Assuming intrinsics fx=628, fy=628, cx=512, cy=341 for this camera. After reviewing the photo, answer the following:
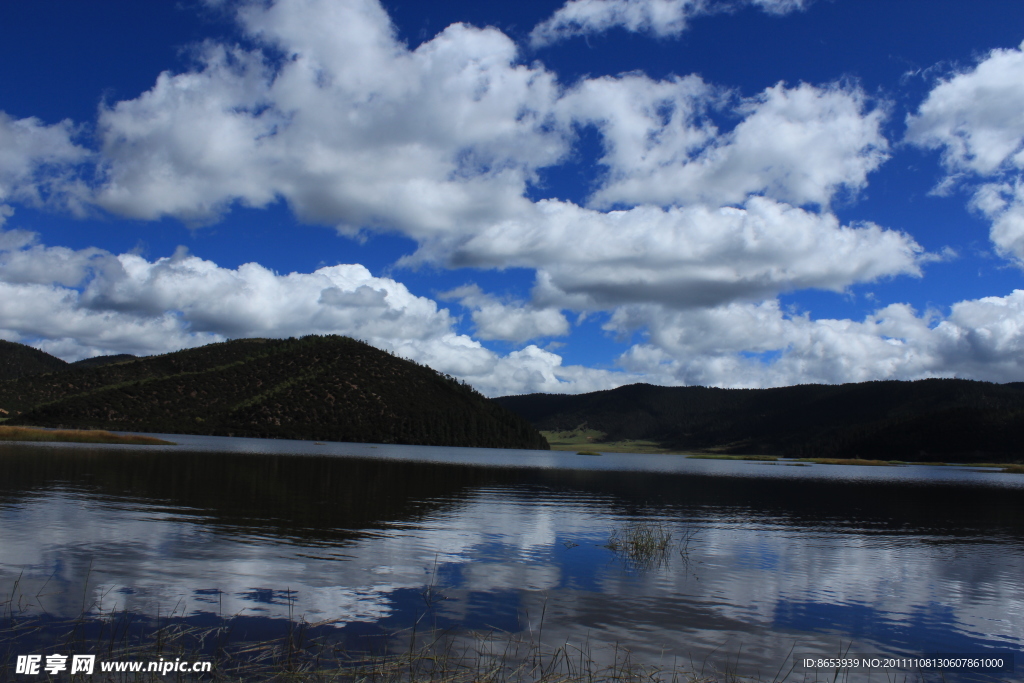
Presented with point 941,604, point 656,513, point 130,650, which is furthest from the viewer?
point 656,513

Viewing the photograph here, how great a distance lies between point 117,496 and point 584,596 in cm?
3296

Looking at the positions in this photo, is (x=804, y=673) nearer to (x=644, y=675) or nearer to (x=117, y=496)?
(x=644, y=675)

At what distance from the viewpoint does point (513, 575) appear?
2281 cm

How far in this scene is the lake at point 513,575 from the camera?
16.0m

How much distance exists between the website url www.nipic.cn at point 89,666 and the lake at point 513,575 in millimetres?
1405

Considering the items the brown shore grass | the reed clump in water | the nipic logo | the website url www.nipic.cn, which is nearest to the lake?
the reed clump in water

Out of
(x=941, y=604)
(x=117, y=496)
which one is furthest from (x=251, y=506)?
(x=941, y=604)

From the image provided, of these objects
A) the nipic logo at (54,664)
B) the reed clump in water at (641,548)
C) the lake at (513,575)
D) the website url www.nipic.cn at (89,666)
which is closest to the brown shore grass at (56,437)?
the lake at (513,575)

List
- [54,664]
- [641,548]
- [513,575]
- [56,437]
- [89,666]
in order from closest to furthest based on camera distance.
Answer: [89,666] → [54,664] → [513,575] → [641,548] → [56,437]

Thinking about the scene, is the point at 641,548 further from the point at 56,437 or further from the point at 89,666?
the point at 56,437

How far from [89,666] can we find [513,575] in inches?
545

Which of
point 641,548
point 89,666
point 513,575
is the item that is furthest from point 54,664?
point 641,548

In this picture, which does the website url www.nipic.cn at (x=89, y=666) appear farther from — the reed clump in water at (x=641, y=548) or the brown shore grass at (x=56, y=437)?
the brown shore grass at (x=56, y=437)

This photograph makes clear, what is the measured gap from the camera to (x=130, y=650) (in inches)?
508
